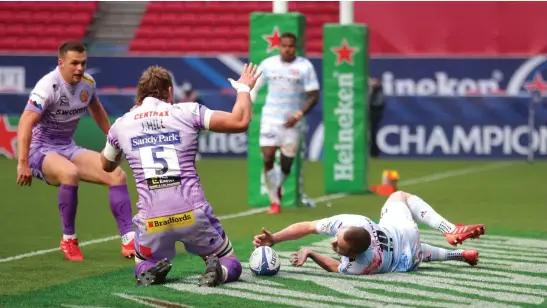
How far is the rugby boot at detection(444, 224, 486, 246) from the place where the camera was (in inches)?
368

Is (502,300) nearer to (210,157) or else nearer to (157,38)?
(210,157)

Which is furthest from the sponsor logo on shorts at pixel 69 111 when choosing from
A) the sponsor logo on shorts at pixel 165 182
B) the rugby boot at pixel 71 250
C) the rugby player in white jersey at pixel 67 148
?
the sponsor logo on shorts at pixel 165 182

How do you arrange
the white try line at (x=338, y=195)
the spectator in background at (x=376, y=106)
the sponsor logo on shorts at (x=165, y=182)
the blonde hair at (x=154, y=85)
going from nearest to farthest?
1. the sponsor logo on shorts at (x=165, y=182)
2. the blonde hair at (x=154, y=85)
3. the white try line at (x=338, y=195)
4. the spectator in background at (x=376, y=106)

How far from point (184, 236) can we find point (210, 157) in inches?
722

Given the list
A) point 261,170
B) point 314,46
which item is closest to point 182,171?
point 261,170

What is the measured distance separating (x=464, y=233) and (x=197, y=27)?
2266 cm

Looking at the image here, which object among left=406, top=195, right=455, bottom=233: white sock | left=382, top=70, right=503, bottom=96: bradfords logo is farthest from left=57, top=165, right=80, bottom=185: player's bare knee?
left=382, top=70, right=503, bottom=96: bradfords logo

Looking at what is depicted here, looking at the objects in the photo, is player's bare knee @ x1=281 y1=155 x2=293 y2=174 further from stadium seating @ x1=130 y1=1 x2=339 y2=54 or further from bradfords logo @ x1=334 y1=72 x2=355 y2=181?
stadium seating @ x1=130 y1=1 x2=339 y2=54

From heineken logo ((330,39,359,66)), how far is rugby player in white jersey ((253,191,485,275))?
8.70 metres

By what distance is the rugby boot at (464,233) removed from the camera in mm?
Result: 9336

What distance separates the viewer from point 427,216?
390 inches

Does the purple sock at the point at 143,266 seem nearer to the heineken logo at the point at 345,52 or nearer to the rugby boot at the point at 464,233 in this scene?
the rugby boot at the point at 464,233

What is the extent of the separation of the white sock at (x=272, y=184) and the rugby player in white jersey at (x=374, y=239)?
5.60m

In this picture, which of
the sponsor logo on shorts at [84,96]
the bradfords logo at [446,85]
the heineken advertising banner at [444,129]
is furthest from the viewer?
the bradfords logo at [446,85]
